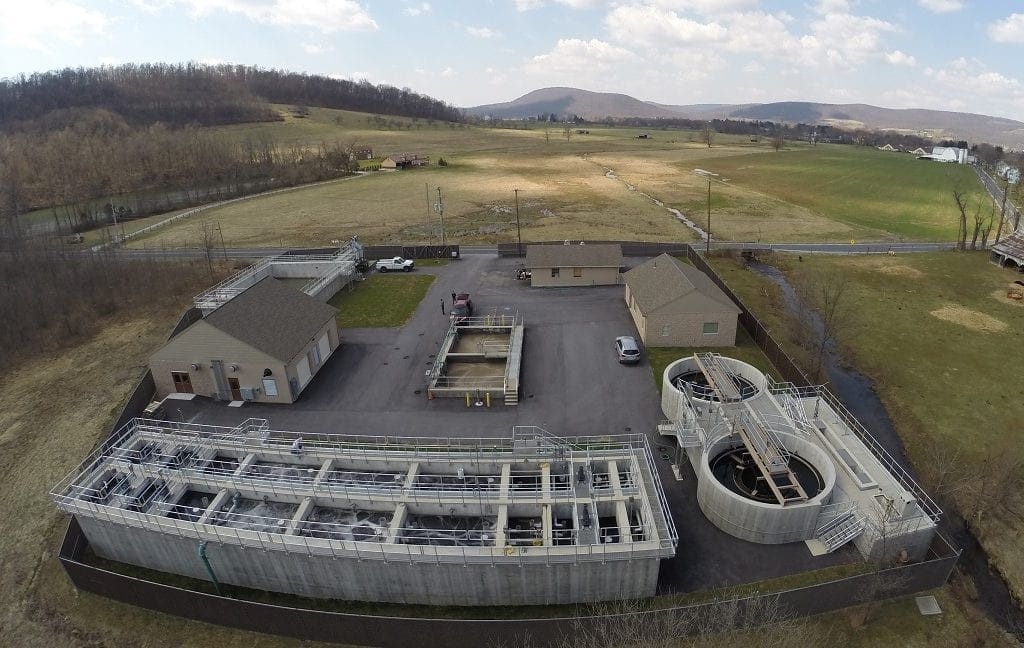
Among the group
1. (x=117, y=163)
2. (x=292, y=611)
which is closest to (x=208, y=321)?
(x=292, y=611)

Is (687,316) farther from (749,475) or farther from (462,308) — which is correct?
(462,308)

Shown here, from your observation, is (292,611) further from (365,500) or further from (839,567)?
(839,567)

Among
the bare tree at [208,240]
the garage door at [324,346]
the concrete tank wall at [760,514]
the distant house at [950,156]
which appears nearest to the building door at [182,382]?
the garage door at [324,346]

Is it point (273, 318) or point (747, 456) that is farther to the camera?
point (273, 318)

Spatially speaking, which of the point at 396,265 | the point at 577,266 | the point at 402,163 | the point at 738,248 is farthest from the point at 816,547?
the point at 402,163

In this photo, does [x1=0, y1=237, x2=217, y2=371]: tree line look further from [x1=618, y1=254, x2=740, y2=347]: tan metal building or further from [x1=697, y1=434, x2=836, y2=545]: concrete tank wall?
[x1=697, y1=434, x2=836, y2=545]: concrete tank wall
